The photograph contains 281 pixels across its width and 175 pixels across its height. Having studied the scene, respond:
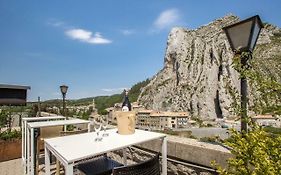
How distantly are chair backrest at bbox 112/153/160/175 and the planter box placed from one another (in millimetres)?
4049

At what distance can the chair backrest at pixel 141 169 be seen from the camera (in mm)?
1349

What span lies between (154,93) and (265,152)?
6411 centimetres

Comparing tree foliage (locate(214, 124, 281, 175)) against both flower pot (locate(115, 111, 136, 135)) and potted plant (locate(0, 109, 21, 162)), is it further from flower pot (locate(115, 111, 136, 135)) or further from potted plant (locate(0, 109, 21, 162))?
potted plant (locate(0, 109, 21, 162))

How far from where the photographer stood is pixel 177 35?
6525 cm

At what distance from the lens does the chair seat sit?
210 centimetres

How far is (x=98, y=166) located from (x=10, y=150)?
10.3 ft

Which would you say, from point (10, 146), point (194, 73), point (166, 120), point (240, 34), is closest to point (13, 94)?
point (10, 146)

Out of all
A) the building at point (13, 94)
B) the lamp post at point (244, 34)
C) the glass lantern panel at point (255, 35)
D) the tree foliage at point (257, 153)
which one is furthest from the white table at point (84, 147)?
the building at point (13, 94)

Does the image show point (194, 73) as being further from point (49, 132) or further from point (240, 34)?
Answer: point (240, 34)

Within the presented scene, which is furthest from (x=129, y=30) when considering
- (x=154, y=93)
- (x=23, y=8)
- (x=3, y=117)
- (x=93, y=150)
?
→ (x=154, y=93)

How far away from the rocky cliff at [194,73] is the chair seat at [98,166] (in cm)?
4878

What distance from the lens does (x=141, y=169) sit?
4.72 ft

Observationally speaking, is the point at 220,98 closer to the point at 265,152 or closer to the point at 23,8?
the point at 23,8

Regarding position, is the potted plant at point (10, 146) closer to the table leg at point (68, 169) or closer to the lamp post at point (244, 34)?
the table leg at point (68, 169)
